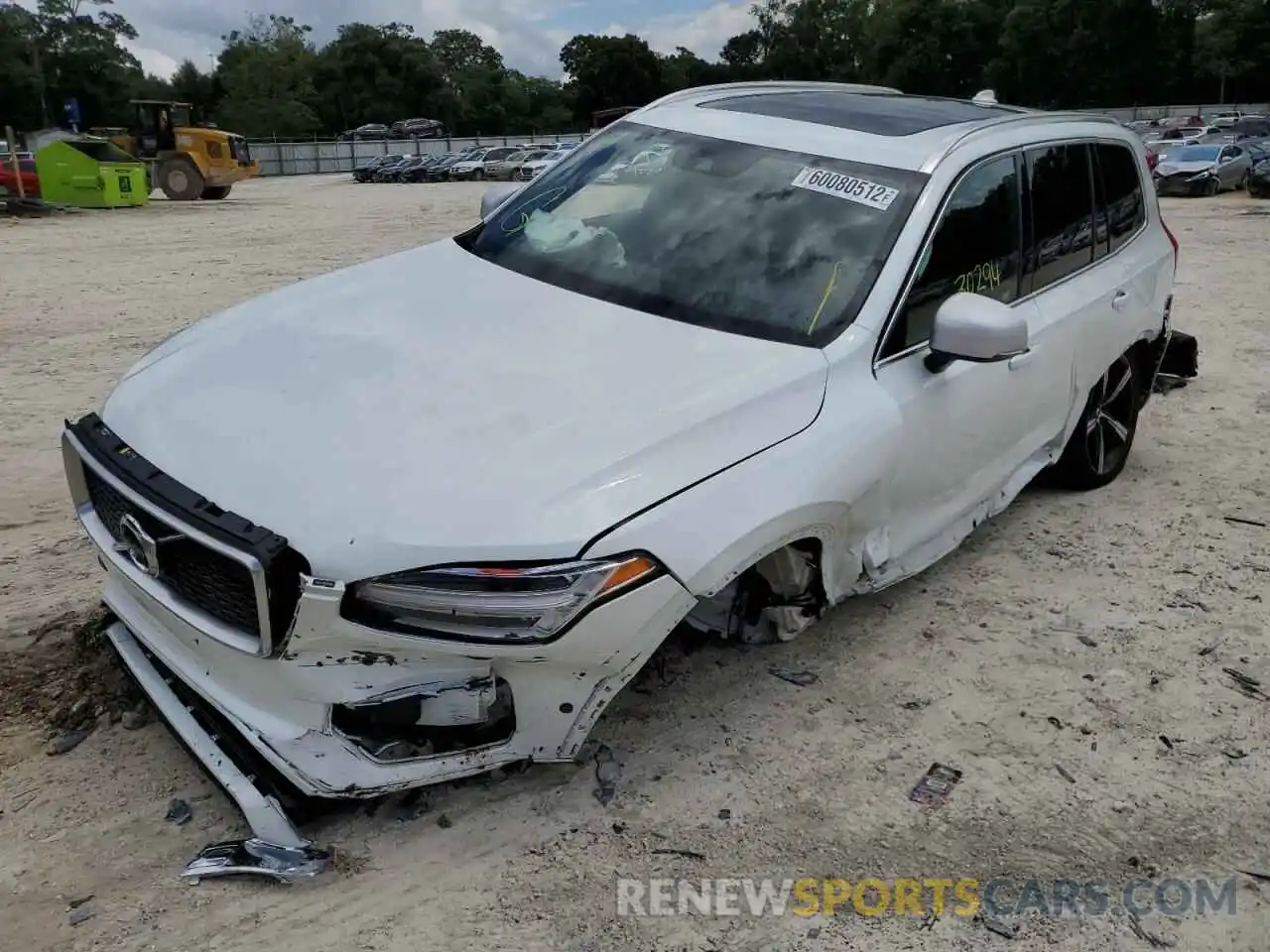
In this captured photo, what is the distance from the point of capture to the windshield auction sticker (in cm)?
360

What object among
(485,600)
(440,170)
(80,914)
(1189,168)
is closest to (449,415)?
(485,600)

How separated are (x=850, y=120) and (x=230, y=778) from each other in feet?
10.3

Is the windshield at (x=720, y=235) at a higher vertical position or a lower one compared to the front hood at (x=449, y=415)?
higher

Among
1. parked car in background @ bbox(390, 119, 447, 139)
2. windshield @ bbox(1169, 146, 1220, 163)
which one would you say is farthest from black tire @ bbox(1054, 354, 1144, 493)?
parked car in background @ bbox(390, 119, 447, 139)

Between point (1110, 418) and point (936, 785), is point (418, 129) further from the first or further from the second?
point (936, 785)

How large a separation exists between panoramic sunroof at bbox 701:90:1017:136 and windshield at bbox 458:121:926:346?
300 millimetres

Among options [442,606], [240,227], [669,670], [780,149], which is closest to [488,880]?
[442,606]

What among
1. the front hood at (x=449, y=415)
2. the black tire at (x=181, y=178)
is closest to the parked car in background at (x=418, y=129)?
the black tire at (x=181, y=178)

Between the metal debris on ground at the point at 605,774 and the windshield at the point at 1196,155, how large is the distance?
26527 millimetres

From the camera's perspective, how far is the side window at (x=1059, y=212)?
418cm

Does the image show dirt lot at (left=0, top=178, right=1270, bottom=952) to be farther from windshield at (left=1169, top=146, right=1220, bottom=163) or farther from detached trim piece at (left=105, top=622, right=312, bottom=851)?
windshield at (left=1169, top=146, right=1220, bottom=163)

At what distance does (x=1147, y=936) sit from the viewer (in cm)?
260

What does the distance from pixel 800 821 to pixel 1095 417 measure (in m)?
3.08

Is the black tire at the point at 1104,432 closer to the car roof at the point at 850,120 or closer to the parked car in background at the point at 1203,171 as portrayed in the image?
the car roof at the point at 850,120
